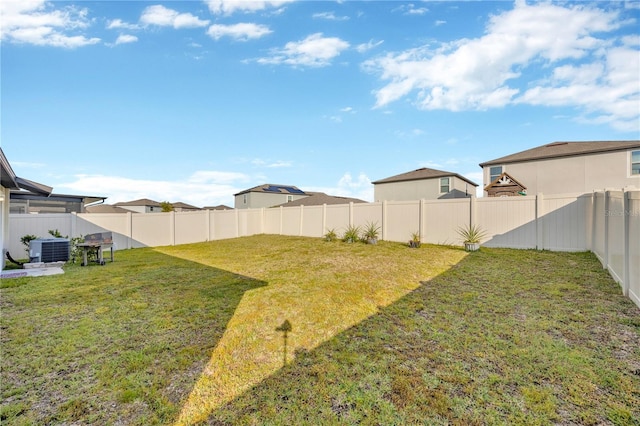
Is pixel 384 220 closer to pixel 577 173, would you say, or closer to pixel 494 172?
pixel 494 172

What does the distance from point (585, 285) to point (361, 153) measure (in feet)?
40.6

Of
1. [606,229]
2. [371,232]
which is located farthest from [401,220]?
[606,229]

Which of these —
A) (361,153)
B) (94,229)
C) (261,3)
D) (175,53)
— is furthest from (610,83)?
(94,229)

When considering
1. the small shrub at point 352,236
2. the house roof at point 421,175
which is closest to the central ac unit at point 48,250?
the small shrub at point 352,236

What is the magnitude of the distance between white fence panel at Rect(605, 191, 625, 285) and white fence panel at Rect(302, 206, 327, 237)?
10681 mm

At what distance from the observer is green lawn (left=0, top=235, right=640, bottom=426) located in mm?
2195

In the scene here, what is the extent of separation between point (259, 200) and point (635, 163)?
28935 millimetres

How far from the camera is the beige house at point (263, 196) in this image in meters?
32.2

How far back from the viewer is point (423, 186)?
73.9 feet

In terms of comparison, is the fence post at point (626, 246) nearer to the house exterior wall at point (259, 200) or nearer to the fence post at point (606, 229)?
the fence post at point (606, 229)

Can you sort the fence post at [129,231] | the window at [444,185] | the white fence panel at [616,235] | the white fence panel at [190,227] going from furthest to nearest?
the window at [444,185], the white fence panel at [190,227], the fence post at [129,231], the white fence panel at [616,235]

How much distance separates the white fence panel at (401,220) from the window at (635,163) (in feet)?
40.8

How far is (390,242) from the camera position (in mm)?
11789

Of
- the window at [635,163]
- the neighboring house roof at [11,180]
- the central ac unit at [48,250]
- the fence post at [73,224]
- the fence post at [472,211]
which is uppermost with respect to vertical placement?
the window at [635,163]
